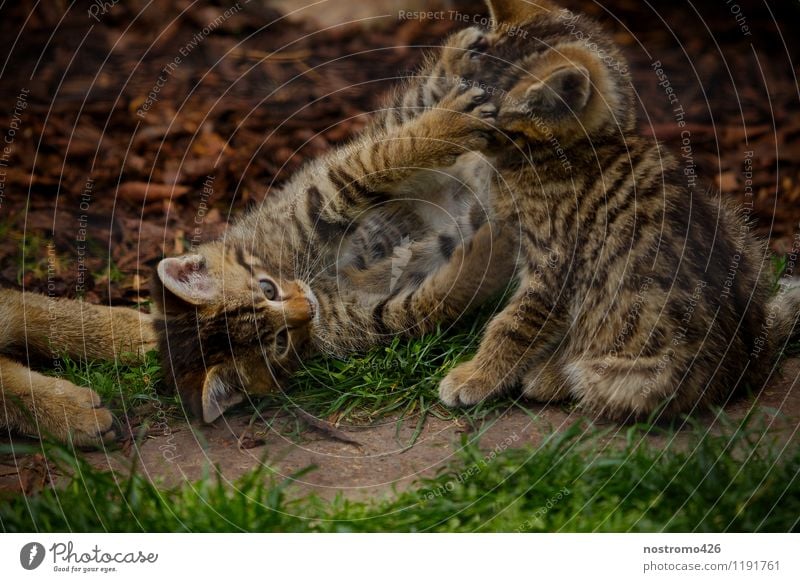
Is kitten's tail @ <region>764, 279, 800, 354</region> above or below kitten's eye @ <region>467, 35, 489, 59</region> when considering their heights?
below

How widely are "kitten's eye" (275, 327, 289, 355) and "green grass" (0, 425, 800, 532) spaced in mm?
728

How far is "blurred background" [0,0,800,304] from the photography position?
4246 millimetres

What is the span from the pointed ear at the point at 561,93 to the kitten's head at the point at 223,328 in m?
1.40

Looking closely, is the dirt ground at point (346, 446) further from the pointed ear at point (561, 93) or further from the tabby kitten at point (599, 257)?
the pointed ear at point (561, 93)

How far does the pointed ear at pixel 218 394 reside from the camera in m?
3.60

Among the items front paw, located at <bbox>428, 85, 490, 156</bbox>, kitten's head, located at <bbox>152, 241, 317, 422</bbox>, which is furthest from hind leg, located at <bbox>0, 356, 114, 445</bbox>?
front paw, located at <bbox>428, 85, 490, 156</bbox>

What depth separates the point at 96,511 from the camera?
3.15m

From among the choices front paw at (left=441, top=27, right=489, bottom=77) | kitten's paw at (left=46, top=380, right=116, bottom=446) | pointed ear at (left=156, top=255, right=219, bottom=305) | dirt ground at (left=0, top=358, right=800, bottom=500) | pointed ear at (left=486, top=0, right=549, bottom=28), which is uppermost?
pointed ear at (left=486, top=0, right=549, bottom=28)

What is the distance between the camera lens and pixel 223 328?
149 inches

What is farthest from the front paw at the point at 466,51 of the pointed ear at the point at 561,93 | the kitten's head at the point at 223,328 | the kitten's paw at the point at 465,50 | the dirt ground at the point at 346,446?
the dirt ground at the point at 346,446

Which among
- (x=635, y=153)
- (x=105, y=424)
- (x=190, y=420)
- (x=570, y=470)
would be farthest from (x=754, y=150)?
(x=105, y=424)

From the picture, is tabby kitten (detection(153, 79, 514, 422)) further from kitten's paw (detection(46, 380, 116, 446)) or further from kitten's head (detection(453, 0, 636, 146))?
kitten's paw (detection(46, 380, 116, 446))

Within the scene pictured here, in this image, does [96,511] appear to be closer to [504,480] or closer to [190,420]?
[190,420]

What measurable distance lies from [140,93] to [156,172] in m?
0.51
